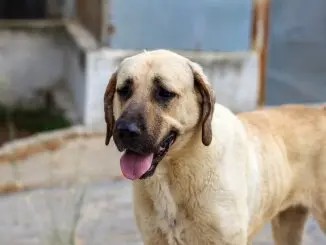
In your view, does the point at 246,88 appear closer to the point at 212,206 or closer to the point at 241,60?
the point at 241,60

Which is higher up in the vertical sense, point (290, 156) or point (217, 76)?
point (290, 156)

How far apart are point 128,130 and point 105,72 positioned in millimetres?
4107

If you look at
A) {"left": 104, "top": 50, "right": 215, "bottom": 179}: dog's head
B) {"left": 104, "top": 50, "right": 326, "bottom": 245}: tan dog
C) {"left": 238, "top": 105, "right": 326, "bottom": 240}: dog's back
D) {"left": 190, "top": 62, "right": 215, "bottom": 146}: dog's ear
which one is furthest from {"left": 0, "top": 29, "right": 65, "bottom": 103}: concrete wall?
{"left": 190, "top": 62, "right": 215, "bottom": 146}: dog's ear

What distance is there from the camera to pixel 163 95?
3.49m

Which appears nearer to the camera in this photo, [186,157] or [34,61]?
[186,157]

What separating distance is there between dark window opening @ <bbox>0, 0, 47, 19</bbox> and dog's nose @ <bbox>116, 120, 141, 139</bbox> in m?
6.38

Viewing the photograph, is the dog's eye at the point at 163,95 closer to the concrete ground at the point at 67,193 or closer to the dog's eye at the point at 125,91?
the dog's eye at the point at 125,91

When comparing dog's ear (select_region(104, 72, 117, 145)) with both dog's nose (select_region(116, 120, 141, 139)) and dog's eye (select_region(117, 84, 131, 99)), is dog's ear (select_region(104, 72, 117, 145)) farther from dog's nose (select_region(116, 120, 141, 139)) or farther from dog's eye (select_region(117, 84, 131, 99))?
dog's nose (select_region(116, 120, 141, 139))

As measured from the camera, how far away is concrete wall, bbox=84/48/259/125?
24.2 ft

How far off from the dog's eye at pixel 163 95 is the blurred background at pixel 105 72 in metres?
2.09

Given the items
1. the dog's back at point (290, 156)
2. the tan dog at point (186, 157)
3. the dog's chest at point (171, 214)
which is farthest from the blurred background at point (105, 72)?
the dog's chest at point (171, 214)

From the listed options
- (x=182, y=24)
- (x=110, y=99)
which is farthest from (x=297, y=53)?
(x=110, y=99)

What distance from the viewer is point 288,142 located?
166 inches

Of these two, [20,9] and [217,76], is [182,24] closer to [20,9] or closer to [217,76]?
[217,76]
